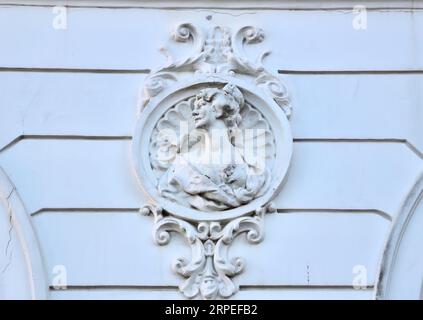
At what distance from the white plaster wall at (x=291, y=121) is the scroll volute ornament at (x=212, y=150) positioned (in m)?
0.09

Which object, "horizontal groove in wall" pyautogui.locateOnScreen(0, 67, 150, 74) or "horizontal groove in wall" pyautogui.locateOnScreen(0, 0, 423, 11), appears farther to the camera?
"horizontal groove in wall" pyautogui.locateOnScreen(0, 0, 423, 11)

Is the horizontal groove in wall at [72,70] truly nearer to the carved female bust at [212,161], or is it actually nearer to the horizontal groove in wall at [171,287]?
the carved female bust at [212,161]

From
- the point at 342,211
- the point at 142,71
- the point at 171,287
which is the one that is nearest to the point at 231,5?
the point at 142,71

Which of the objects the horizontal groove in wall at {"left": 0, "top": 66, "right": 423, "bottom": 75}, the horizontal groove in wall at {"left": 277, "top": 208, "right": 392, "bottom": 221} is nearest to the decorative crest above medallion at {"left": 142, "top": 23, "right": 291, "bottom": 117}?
the horizontal groove in wall at {"left": 0, "top": 66, "right": 423, "bottom": 75}

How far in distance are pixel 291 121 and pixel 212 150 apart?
536mm

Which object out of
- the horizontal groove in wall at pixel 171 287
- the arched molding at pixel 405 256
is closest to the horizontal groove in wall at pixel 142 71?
the arched molding at pixel 405 256

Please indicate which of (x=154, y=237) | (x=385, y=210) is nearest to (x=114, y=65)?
(x=154, y=237)

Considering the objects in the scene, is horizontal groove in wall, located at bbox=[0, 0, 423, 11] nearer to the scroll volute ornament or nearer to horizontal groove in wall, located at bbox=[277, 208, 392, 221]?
the scroll volute ornament

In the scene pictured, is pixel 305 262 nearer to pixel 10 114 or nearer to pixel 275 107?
pixel 275 107

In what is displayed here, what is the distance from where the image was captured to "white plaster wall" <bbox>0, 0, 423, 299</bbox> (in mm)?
10531

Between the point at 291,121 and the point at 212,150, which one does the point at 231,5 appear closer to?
the point at 291,121

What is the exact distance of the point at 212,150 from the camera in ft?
35.3

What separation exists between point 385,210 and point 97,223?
1.76m

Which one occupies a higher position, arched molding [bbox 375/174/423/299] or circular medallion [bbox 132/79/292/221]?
circular medallion [bbox 132/79/292/221]
